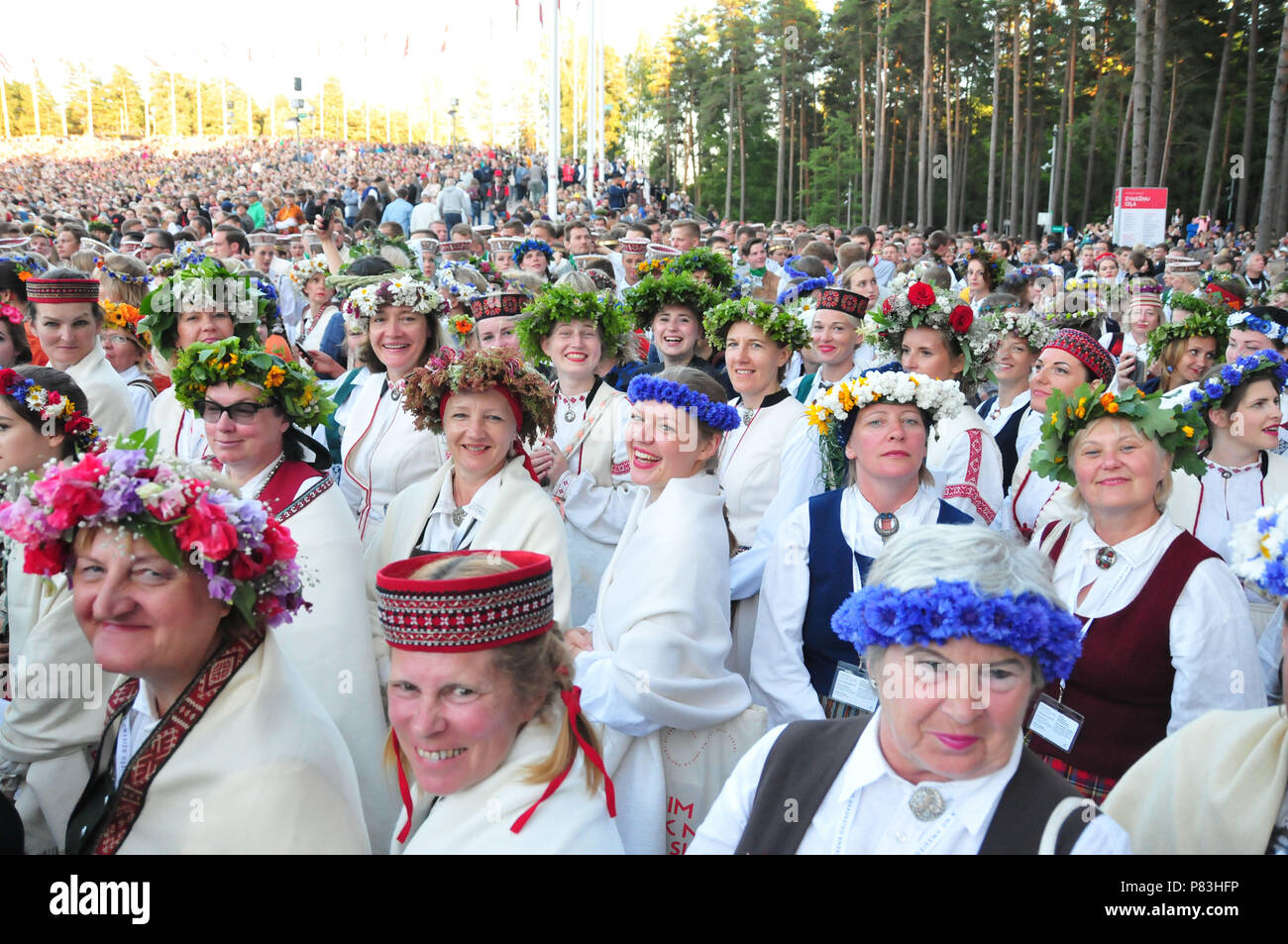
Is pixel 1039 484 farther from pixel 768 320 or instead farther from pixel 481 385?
pixel 481 385

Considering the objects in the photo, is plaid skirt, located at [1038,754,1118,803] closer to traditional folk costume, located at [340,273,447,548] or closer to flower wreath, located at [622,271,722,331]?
traditional folk costume, located at [340,273,447,548]

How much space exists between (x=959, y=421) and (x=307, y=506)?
3.54m

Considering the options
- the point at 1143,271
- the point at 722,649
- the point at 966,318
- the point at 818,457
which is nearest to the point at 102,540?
the point at 722,649

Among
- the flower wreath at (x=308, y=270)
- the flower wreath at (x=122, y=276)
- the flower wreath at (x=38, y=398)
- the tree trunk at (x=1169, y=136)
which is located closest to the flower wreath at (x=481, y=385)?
the flower wreath at (x=38, y=398)

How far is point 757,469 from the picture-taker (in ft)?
20.5

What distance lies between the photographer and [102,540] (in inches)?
116

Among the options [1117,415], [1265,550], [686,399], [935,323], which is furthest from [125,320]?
[1265,550]

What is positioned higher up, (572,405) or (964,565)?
(964,565)

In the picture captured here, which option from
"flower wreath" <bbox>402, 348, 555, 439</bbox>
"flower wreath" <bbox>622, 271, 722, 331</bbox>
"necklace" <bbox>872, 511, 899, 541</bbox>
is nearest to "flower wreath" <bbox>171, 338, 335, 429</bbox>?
"flower wreath" <bbox>402, 348, 555, 439</bbox>

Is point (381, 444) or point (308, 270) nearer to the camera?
point (381, 444)

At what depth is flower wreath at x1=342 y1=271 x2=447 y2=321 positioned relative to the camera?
22.1 feet

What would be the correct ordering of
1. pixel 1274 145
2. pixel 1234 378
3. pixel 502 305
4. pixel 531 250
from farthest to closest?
pixel 1274 145, pixel 531 250, pixel 502 305, pixel 1234 378

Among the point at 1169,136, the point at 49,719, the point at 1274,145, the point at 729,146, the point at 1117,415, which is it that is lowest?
the point at 49,719

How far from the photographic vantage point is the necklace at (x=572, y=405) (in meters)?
7.07
